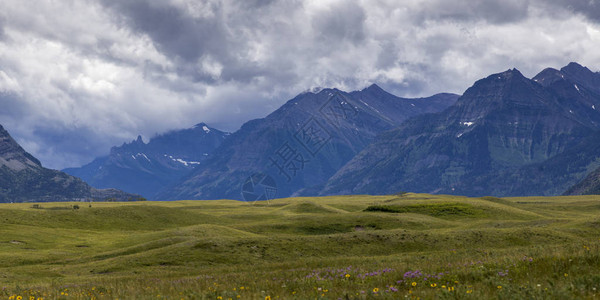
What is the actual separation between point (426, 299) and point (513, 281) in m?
5.59

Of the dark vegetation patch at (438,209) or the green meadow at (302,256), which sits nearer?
the green meadow at (302,256)

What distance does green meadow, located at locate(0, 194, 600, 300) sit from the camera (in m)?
17.4

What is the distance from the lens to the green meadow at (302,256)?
17.4m

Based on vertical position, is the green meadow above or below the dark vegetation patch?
below

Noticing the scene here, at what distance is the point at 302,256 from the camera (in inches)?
1860

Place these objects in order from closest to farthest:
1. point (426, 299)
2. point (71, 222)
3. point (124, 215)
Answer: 1. point (426, 299)
2. point (71, 222)
3. point (124, 215)

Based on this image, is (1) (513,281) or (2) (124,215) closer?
(1) (513,281)

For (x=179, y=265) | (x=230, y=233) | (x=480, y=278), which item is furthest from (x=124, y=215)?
(x=480, y=278)

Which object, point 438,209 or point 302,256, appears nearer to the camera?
point 302,256

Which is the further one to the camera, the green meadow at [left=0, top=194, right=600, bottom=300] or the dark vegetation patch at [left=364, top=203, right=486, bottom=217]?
the dark vegetation patch at [left=364, top=203, right=486, bottom=217]

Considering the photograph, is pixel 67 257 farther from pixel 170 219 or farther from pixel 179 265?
pixel 170 219

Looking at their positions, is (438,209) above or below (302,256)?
above

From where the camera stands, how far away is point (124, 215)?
10456 cm

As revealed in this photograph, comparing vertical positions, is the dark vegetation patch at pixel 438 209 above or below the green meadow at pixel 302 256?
above
